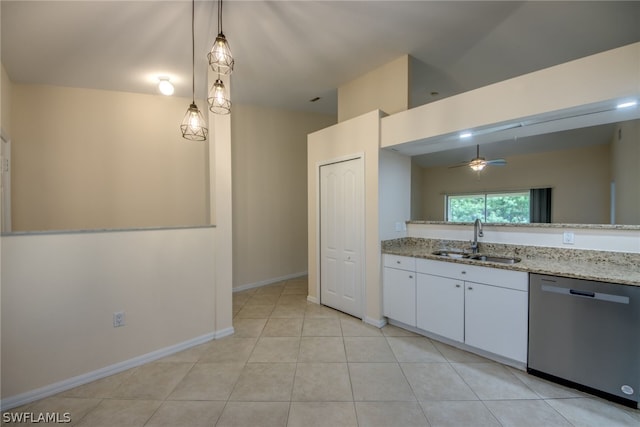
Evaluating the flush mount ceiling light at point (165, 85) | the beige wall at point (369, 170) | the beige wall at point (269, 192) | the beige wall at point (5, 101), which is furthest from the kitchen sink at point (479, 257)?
the beige wall at point (5, 101)

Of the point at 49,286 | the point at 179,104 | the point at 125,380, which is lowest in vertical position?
the point at 125,380

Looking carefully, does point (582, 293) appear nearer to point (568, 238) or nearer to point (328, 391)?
point (568, 238)

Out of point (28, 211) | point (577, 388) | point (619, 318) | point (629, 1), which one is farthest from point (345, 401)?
point (28, 211)

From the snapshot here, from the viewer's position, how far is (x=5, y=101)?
9.37 ft

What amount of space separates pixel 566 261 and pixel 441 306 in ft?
3.67

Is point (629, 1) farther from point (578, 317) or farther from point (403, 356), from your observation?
point (403, 356)

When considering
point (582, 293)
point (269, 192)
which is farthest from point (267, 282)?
point (582, 293)

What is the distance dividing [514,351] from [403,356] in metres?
0.88

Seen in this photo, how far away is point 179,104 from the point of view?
3.86 meters

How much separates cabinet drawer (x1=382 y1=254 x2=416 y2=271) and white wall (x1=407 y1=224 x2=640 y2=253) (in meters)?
0.59

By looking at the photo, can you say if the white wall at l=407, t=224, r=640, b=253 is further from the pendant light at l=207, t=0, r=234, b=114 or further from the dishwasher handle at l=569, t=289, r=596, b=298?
the pendant light at l=207, t=0, r=234, b=114

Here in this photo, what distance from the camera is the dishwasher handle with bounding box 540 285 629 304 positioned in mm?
1685

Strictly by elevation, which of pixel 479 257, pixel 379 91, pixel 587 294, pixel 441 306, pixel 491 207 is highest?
pixel 379 91

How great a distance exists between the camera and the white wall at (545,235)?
2.04 meters
